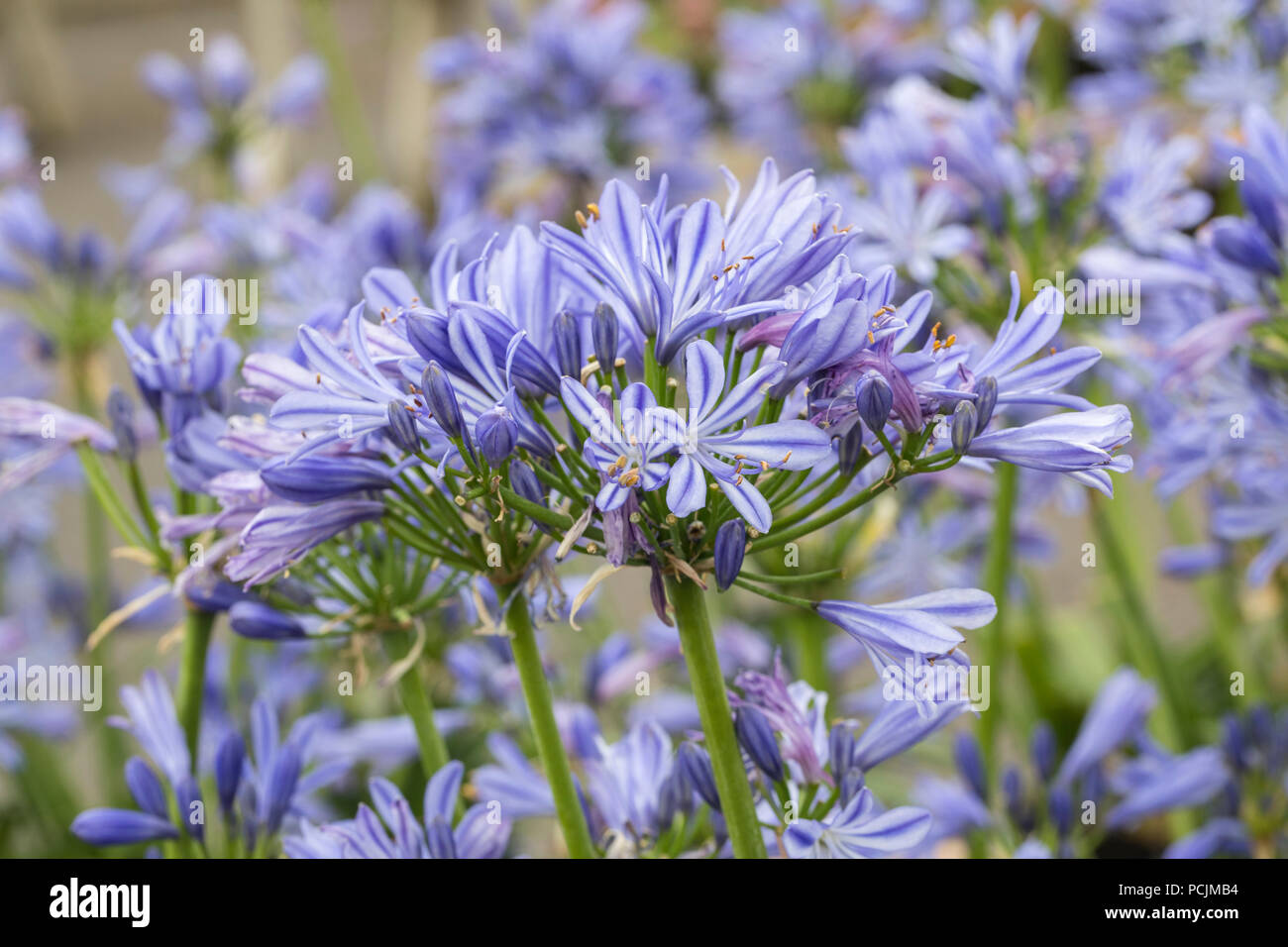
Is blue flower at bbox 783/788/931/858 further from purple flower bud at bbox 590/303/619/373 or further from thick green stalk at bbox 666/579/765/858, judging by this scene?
purple flower bud at bbox 590/303/619/373

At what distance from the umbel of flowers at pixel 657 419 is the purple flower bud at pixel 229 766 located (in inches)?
9.6

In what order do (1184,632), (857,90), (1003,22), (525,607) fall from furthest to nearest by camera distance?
(1184,632) → (857,90) → (1003,22) → (525,607)

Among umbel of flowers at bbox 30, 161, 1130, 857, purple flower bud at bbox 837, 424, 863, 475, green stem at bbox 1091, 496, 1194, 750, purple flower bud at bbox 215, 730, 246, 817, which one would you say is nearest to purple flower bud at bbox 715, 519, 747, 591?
umbel of flowers at bbox 30, 161, 1130, 857

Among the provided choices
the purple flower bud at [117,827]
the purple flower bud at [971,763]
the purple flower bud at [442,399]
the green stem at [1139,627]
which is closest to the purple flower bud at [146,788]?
the purple flower bud at [117,827]

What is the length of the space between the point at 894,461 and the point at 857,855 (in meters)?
0.30

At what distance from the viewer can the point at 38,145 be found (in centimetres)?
703

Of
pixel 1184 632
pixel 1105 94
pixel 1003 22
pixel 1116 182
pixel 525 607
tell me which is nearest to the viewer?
pixel 525 607

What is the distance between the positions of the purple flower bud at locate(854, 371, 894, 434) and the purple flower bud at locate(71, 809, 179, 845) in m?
0.73

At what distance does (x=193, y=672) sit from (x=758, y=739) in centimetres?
59

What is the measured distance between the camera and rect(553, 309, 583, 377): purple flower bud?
882mm

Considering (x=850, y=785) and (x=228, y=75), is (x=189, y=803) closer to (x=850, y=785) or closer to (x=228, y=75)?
(x=850, y=785)

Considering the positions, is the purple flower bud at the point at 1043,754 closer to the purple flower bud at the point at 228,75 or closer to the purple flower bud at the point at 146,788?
the purple flower bud at the point at 146,788
